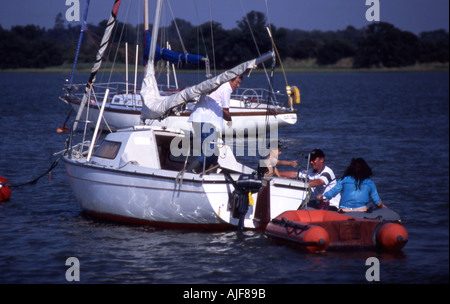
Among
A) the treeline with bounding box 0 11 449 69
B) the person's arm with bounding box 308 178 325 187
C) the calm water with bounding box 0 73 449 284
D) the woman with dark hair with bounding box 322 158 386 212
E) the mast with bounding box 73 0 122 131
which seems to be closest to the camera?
the calm water with bounding box 0 73 449 284

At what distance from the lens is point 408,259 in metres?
12.0

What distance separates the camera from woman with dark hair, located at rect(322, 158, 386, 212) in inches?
498

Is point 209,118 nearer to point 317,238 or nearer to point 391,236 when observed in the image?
point 317,238

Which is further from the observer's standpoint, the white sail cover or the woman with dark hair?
the woman with dark hair

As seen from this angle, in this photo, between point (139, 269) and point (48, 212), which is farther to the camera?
point (48, 212)

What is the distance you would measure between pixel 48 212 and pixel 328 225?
7133 millimetres

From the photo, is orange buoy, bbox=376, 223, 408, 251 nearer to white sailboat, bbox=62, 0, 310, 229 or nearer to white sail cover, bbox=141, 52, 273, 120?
white sailboat, bbox=62, 0, 310, 229

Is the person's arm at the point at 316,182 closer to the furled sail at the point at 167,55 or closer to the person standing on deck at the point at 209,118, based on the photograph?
the person standing on deck at the point at 209,118

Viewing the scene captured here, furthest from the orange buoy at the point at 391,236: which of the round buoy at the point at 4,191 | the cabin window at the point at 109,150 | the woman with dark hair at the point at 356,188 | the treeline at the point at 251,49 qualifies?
the treeline at the point at 251,49

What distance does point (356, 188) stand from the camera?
12734 mm

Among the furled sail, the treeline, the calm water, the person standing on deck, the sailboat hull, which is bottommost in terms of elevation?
the calm water

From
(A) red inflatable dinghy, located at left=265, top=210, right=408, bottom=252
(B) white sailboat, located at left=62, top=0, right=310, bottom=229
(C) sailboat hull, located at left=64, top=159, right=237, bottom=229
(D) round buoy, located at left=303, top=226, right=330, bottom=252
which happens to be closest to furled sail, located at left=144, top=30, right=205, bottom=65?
(B) white sailboat, located at left=62, top=0, right=310, bottom=229
